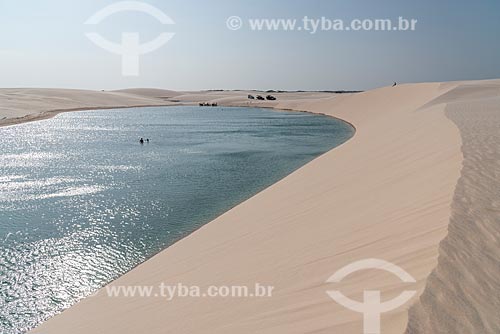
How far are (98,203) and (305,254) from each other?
959 cm

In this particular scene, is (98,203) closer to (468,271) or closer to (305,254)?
(305,254)

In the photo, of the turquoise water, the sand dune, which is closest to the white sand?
the sand dune

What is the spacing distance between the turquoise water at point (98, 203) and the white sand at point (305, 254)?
1.08 m

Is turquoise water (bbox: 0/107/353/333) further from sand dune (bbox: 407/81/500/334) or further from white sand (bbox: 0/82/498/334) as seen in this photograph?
sand dune (bbox: 407/81/500/334)

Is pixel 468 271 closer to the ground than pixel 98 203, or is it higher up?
higher up

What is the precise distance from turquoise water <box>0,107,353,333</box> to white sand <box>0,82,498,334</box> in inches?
42.5

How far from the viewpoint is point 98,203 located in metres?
13.1

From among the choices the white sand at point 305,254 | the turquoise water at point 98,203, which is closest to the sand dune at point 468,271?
the white sand at point 305,254

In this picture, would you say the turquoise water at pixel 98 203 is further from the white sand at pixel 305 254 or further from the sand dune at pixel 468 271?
the sand dune at pixel 468 271

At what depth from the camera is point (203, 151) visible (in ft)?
83.5

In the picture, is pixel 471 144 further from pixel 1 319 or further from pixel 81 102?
pixel 81 102

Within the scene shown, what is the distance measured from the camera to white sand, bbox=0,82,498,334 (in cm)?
388

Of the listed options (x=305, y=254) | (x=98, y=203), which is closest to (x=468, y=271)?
(x=305, y=254)

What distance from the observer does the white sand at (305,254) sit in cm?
388
